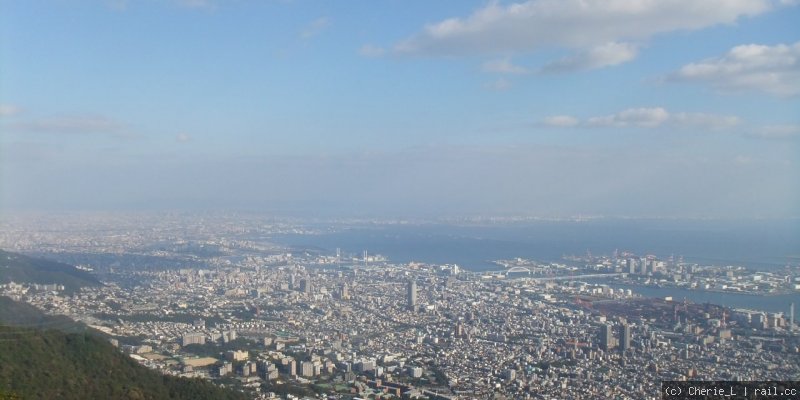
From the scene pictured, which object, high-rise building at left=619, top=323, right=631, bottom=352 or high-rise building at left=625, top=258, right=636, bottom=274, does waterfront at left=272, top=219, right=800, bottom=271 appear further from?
high-rise building at left=619, top=323, right=631, bottom=352

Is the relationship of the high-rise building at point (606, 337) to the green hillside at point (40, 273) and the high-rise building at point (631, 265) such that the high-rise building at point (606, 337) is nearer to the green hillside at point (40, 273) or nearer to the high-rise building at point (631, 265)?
the high-rise building at point (631, 265)

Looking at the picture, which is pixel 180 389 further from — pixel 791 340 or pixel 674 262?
pixel 674 262

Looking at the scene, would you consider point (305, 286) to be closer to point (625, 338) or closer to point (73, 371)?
point (625, 338)

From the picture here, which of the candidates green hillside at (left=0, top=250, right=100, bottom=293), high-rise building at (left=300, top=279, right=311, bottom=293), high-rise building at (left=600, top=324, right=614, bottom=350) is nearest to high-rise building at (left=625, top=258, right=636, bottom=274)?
high-rise building at (left=600, top=324, right=614, bottom=350)

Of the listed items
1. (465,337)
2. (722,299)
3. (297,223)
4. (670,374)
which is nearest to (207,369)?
(465,337)

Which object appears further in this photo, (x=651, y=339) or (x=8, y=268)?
(x=8, y=268)

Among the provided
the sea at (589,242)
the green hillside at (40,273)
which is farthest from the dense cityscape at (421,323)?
the sea at (589,242)
